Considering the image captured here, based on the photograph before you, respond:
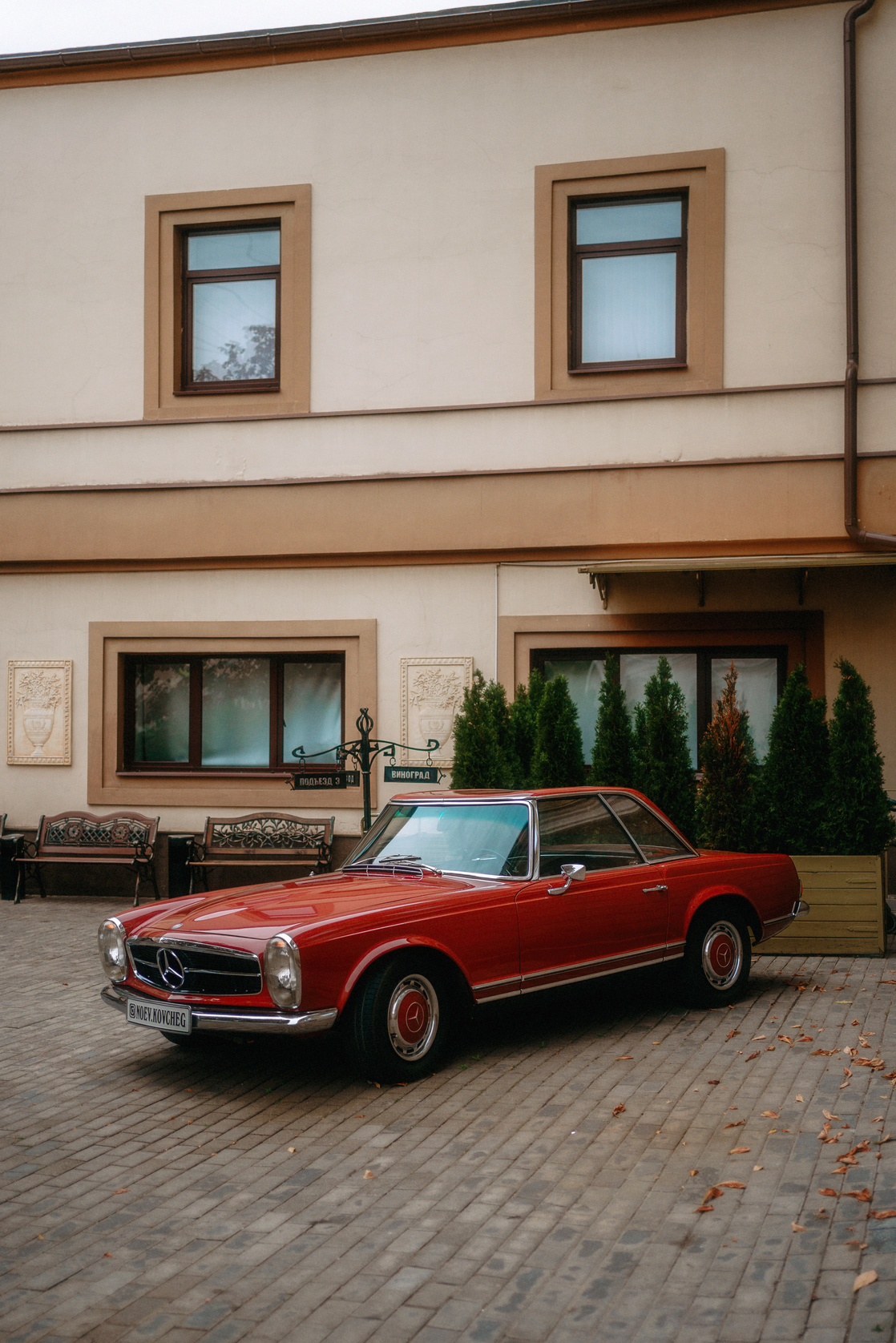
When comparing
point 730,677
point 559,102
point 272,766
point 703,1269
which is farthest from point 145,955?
point 559,102

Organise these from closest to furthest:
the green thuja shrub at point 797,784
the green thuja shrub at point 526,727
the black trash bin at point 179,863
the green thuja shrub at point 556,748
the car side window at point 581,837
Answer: the car side window at point 581,837 < the green thuja shrub at point 797,784 < the green thuja shrub at point 556,748 < the green thuja shrub at point 526,727 < the black trash bin at point 179,863

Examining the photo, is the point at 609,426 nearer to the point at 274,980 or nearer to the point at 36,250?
the point at 36,250

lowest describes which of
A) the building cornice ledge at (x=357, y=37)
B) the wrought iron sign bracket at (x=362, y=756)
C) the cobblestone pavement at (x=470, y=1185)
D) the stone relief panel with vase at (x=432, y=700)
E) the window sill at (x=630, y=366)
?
the cobblestone pavement at (x=470, y=1185)

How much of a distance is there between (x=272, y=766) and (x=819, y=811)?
575cm

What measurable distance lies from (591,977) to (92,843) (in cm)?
742

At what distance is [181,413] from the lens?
1280 centimetres

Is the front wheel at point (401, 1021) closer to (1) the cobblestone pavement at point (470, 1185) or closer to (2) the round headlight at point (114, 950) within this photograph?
(1) the cobblestone pavement at point (470, 1185)

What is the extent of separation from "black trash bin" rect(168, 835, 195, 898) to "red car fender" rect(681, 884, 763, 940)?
6325 mm

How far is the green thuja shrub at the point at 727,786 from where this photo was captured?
9664 millimetres

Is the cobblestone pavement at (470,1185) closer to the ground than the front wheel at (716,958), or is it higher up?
closer to the ground

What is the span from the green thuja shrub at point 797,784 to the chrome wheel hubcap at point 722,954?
2220 mm

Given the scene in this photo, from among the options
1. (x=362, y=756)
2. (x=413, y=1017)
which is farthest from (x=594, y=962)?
(x=362, y=756)

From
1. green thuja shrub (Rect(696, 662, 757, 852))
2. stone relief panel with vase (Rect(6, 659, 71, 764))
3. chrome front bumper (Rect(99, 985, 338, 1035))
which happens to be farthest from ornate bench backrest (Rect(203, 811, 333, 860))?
chrome front bumper (Rect(99, 985, 338, 1035))

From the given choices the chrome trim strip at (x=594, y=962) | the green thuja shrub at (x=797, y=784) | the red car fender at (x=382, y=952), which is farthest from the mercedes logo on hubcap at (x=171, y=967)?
the green thuja shrub at (x=797, y=784)
